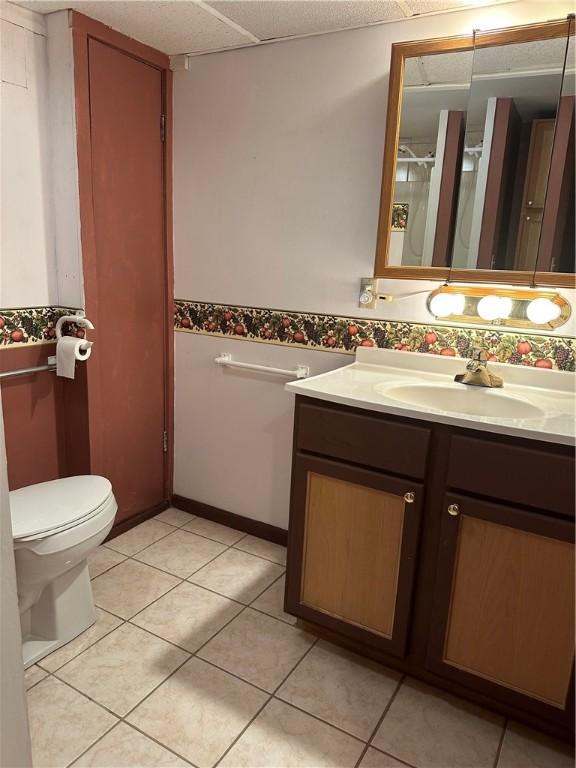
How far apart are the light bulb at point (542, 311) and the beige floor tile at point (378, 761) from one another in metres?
1.30

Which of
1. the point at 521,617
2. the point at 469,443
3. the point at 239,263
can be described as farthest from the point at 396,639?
the point at 239,263

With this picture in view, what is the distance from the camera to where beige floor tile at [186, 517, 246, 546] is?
242 cm

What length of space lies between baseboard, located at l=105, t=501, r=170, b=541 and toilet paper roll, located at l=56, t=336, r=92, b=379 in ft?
2.47

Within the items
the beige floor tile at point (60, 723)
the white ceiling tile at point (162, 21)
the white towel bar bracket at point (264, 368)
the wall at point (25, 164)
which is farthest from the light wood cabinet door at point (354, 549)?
the white ceiling tile at point (162, 21)

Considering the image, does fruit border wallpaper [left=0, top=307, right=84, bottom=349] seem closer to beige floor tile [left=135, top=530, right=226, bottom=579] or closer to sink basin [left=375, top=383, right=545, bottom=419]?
beige floor tile [left=135, top=530, right=226, bottom=579]

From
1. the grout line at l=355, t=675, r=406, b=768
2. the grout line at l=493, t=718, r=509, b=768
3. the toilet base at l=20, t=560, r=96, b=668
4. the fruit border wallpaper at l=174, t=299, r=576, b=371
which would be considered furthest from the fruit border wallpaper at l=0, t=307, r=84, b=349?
the grout line at l=493, t=718, r=509, b=768

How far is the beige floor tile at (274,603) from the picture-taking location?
1917mm

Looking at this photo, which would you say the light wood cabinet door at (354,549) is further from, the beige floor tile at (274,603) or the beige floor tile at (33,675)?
the beige floor tile at (33,675)

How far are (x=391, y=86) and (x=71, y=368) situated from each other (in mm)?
1504

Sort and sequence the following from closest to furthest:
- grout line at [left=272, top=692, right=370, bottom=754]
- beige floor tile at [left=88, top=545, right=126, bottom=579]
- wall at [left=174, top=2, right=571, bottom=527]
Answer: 1. grout line at [left=272, top=692, right=370, bottom=754]
2. wall at [left=174, top=2, right=571, bottom=527]
3. beige floor tile at [left=88, top=545, right=126, bottom=579]

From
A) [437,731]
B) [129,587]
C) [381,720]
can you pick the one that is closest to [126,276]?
[129,587]

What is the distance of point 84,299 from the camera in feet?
6.75

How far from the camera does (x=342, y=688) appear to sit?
1.62m

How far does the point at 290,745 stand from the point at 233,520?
1.15 metres
